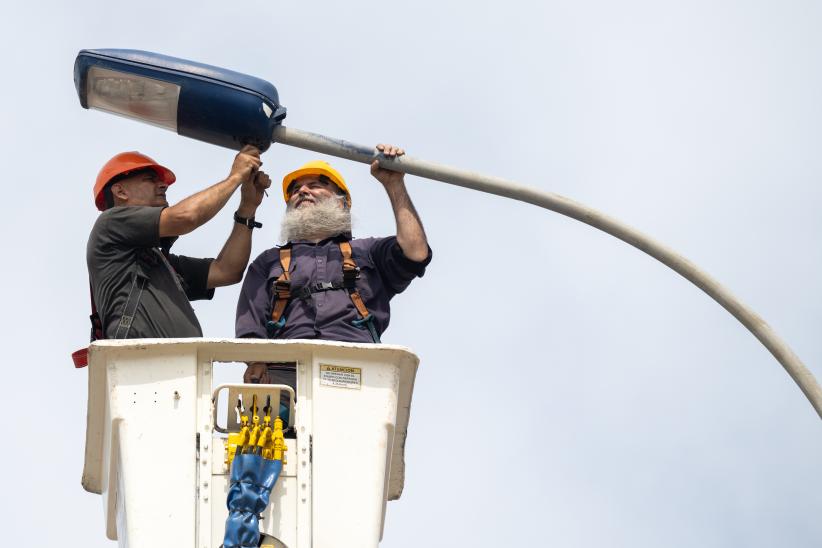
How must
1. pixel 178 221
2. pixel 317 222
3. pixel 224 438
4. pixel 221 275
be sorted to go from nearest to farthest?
pixel 224 438 → pixel 178 221 → pixel 221 275 → pixel 317 222

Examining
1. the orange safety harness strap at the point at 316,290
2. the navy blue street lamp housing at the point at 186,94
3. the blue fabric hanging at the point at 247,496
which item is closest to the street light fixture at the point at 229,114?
the navy blue street lamp housing at the point at 186,94

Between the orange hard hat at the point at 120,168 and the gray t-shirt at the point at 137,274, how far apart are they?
0.66 m

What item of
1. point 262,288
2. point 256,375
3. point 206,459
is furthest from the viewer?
point 262,288

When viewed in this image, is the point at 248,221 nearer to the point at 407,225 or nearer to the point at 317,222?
the point at 317,222

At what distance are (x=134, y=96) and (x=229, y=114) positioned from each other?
2.26 ft

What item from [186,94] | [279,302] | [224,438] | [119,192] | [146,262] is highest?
[186,94]

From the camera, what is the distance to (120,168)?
37.6 feet

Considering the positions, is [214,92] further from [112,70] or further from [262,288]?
[262,288]

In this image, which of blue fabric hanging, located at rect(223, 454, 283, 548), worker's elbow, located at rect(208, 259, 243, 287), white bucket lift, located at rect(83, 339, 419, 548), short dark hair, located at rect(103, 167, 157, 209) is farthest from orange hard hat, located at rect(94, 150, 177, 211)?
blue fabric hanging, located at rect(223, 454, 283, 548)

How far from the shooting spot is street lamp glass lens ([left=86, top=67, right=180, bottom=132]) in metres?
10.7

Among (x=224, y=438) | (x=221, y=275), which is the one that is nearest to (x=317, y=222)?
(x=221, y=275)

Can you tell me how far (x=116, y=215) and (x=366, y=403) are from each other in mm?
2477

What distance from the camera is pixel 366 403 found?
9.30m

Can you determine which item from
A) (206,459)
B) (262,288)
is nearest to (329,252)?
(262,288)
